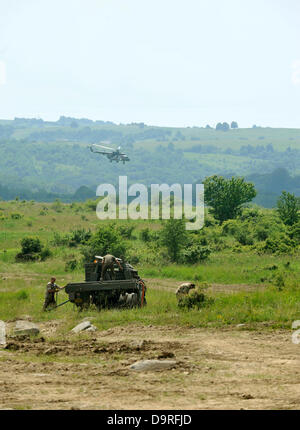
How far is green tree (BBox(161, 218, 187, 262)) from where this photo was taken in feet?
119

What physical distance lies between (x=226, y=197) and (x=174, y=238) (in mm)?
20100

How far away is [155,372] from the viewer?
37.4 ft

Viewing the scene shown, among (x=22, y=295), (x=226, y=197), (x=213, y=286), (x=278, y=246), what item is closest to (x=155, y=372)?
(x=22, y=295)

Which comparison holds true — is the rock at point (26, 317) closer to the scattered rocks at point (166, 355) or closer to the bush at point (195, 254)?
the scattered rocks at point (166, 355)

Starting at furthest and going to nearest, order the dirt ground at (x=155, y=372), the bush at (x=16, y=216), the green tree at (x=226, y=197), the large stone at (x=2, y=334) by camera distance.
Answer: the bush at (x=16, y=216) < the green tree at (x=226, y=197) < the large stone at (x=2, y=334) < the dirt ground at (x=155, y=372)

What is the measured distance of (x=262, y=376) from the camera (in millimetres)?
10930

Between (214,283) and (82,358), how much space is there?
16.0m

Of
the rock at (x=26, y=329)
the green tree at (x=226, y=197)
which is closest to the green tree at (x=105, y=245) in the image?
the rock at (x=26, y=329)

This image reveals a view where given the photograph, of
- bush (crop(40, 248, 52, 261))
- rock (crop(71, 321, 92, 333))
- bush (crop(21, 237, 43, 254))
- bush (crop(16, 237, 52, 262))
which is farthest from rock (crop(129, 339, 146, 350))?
bush (crop(21, 237, 43, 254))

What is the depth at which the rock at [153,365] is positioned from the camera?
1164 centimetres

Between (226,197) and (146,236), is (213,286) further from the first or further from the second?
(226,197)

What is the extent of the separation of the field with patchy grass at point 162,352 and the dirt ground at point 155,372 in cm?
2

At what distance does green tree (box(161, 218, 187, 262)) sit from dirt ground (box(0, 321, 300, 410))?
19.5m
